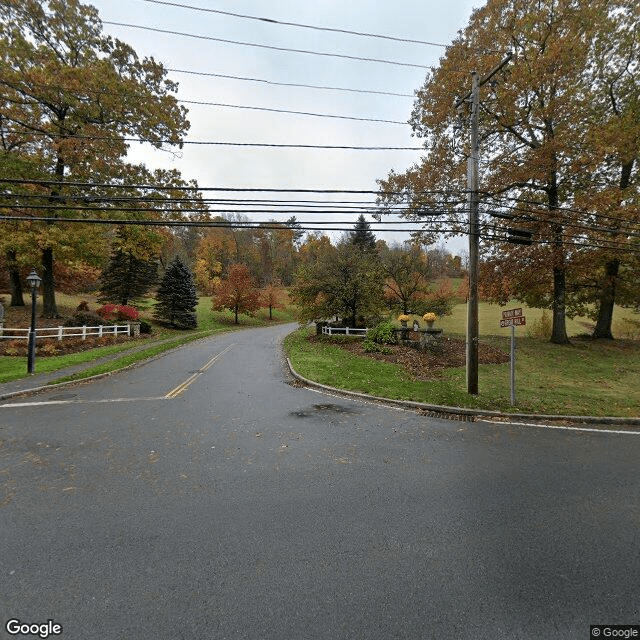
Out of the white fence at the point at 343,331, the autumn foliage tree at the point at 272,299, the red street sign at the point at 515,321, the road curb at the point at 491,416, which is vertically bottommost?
the road curb at the point at 491,416

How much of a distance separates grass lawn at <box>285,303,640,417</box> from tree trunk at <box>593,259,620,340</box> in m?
2.64

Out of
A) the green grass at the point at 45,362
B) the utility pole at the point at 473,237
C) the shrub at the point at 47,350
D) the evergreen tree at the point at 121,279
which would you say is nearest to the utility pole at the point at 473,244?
the utility pole at the point at 473,237

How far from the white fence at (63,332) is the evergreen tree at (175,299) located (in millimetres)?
11518

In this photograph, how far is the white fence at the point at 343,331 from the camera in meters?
24.2

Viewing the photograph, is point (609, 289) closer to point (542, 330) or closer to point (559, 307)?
point (559, 307)

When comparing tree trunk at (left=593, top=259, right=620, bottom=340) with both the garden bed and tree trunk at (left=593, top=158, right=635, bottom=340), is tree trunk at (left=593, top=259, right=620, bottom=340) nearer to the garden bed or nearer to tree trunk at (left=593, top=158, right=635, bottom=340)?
tree trunk at (left=593, top=158, right=635, bottom=340)

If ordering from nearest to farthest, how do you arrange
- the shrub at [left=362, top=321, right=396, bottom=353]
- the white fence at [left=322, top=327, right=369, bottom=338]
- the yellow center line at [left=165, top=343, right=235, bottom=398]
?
the yellow center line at [left=165, top=343, right=235, bottom=398] → the shrub at [left=362, top=321, right=396, bottom=353] → the white fence at [left=322, top=327, right=369, bottom=338]

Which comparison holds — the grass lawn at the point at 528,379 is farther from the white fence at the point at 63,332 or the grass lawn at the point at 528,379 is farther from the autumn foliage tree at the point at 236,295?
the autumn foliage tree at the point at 236,295

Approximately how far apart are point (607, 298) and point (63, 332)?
33.7 meters

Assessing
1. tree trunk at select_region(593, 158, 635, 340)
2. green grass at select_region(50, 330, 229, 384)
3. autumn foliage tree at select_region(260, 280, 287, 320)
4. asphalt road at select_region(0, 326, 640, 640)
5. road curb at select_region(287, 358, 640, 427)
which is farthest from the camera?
autumn foliage tree at select_region(260, 280, 287, 320)

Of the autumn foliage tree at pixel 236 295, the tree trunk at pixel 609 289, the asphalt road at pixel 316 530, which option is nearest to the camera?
the asphalt road at pixel 316 530

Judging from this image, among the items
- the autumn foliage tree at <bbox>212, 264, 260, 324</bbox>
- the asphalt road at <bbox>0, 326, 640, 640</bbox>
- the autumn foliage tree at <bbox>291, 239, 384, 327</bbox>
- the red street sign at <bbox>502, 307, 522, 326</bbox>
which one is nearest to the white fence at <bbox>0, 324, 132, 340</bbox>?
the autumn foliage tree at <bbox>291, 239, 384, 327</bbox>

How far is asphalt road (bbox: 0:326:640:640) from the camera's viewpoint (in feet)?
9.00

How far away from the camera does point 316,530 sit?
3.86 meters
